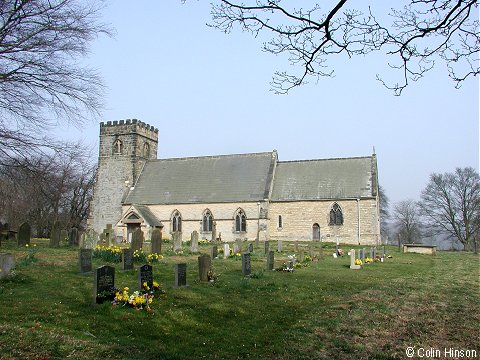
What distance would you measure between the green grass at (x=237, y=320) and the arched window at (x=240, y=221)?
25.1 metres

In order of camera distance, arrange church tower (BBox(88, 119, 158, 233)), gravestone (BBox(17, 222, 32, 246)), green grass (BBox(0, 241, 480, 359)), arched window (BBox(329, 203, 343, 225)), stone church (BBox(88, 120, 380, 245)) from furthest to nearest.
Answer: church tower (BBox(88, 119, 158, 233)) < stone church (BBox(88, 120, 380, 245)) < arched window (BBox(329, 203, 343, 225)) < gravestone (BBox(17, 222, 32, 246)) < green grass (BBox(0, 241, 480, 359))

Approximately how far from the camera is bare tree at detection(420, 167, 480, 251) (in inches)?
2039

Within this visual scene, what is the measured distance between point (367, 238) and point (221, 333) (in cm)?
2944

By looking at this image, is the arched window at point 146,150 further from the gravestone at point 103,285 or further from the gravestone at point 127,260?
the gravestone at point 103,285

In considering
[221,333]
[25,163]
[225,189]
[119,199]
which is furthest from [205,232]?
[221,333]

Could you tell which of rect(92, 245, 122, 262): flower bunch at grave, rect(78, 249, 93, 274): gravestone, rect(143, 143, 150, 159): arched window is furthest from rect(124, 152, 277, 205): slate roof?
rect(78, 249, 93, 274): gravestone

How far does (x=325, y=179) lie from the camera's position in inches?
1521

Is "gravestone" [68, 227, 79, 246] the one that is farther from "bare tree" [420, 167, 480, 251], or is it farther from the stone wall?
"bare tree" [420, 167, 480, 251]

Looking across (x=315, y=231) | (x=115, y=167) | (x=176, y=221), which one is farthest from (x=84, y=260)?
(x=115, y=167)

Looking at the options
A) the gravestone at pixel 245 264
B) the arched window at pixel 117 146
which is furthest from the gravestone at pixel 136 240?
the arched window at pixel 117 146

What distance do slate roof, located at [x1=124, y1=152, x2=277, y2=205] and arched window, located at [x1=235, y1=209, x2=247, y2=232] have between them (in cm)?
115

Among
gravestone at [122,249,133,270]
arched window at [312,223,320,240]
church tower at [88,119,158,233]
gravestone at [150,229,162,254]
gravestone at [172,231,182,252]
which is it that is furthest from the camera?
church tower at [88,119,158,233]

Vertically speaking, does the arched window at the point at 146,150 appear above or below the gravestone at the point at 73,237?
above

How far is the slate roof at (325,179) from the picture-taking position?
120ft
